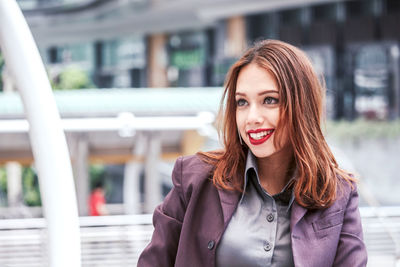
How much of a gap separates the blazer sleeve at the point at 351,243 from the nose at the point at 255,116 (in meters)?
0.38

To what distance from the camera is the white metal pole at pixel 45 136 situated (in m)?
1.82

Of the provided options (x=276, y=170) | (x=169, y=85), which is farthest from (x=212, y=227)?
(x=169, y=85)

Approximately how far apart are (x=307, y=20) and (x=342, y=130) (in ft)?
15.8

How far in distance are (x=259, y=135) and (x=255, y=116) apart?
0.06 meters

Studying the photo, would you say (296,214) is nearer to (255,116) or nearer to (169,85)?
(255,116)

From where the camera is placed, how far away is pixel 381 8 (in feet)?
54.6

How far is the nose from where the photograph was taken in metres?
1.66

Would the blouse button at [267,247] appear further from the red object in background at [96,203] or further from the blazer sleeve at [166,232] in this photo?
the red object in background at [96,203]

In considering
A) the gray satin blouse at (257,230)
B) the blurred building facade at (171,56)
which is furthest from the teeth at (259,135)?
the blurred building facade at (171,56)

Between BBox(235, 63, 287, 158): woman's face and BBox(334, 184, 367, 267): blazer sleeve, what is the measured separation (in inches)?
11.8

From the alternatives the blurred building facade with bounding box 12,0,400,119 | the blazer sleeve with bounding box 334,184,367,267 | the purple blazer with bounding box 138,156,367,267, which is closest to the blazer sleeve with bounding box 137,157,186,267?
the purple blazer with bounding box 138,156,367,267

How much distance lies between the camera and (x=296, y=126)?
1.69 m

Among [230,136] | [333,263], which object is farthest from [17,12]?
[333,263]

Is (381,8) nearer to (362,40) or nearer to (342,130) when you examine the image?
(362,40)
